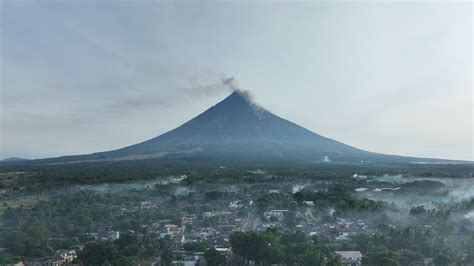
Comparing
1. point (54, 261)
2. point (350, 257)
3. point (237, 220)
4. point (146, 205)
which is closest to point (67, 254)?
point (54, 261)

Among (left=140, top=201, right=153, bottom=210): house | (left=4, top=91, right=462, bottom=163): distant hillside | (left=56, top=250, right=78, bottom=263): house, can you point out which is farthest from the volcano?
(left=56, top=250, right=78, bottom=263): house

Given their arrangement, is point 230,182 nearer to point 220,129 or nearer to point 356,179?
point 356,179

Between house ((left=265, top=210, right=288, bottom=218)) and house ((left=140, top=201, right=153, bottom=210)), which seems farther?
house ((left=140, top=201, right=153, bottom=210))

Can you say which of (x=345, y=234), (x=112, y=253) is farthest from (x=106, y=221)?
(x=345, y=234)

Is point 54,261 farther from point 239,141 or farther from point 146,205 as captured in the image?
point 239,141

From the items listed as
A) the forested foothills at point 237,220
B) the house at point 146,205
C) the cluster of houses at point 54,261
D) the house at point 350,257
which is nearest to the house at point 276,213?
the forested foothills at point 237,220

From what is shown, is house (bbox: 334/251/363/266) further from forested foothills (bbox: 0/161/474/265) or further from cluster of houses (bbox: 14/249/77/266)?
cluster of houses (bbox: 14/249/77/266)

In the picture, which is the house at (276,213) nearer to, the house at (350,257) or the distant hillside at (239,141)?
the house at (350,257)
